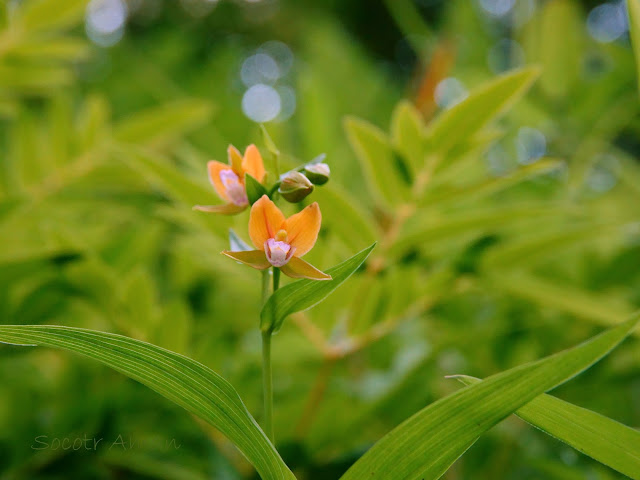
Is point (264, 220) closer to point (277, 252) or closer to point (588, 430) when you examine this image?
point (277, 252)

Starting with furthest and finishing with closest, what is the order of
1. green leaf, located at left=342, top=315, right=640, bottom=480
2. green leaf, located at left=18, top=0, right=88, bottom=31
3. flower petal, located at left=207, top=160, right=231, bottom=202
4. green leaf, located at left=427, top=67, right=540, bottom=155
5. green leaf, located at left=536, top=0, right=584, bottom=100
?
green leaf, located at left=536, top=0, right=584, bottom=100, green leaf, located at left=18, top=0, right=88, bottom=31, green leaf, located at left=427, top=67, right=540, bottom=155, flower petal, located at left=207, top=160, right=231, bottom=202, green leaf, located at left=342, top=315, right=640, bottom=480

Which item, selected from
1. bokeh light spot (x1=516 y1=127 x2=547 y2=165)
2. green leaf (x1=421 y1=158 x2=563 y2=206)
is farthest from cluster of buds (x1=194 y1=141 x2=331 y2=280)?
bokeh light spot (x1=516 y1=127 x2=547 y2=165)

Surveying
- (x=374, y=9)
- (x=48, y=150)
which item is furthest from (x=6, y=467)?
(x=374, y=9)

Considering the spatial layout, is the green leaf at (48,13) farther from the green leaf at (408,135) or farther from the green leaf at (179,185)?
the green leaf at (408,135)

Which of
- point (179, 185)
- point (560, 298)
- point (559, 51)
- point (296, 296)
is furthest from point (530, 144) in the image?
point (296, 296)

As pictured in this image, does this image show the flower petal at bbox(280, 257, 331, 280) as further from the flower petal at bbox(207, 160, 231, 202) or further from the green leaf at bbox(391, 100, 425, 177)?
the green leaf at bbox(391, 100, 425, 177)

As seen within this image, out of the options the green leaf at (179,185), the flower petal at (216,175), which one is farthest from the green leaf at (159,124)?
the flower petal at (216,175)

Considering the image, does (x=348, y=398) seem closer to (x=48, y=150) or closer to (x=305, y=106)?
(x=305, y=106)
